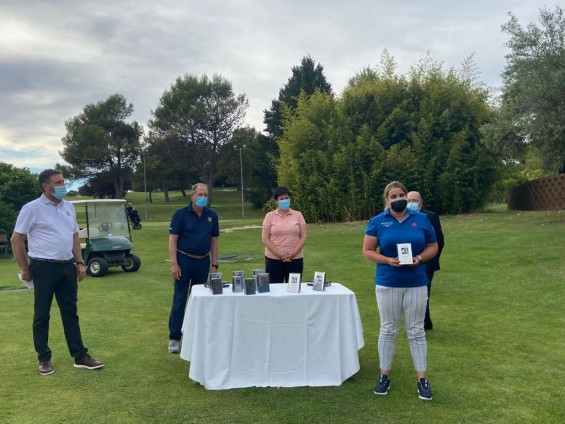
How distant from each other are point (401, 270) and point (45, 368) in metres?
3.22

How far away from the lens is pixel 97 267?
1179 centimetres

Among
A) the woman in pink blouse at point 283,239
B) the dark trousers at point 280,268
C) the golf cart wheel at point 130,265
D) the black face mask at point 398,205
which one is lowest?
the golf cart wheel at point 130,265

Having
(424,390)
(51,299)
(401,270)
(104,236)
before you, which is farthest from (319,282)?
(104,236)

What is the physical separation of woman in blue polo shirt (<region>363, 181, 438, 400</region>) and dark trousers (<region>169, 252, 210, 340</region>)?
1939 mm

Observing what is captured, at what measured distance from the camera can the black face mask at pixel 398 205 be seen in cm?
392

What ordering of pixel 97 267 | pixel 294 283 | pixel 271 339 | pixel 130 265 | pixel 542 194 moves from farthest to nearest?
pixel 542 194
pixel 130 265
pixel 97 267
pixel 294 283
pixel 271 339

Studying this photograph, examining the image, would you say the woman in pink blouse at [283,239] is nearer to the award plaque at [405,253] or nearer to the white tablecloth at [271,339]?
the white tablecloth at [271,339]

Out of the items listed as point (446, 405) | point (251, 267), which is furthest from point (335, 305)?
point (251, 267)

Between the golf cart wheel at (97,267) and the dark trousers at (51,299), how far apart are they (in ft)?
23.8

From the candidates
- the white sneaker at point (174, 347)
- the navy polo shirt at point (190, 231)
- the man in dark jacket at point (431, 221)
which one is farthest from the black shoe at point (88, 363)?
the man in dark jacket at point (431, 221)

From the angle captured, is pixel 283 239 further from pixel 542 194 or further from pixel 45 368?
pixel 542 194

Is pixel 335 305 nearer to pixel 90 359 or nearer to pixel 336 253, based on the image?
pixel 90 359

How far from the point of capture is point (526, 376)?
4.51 meters

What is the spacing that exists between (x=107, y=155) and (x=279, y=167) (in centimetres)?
3872
